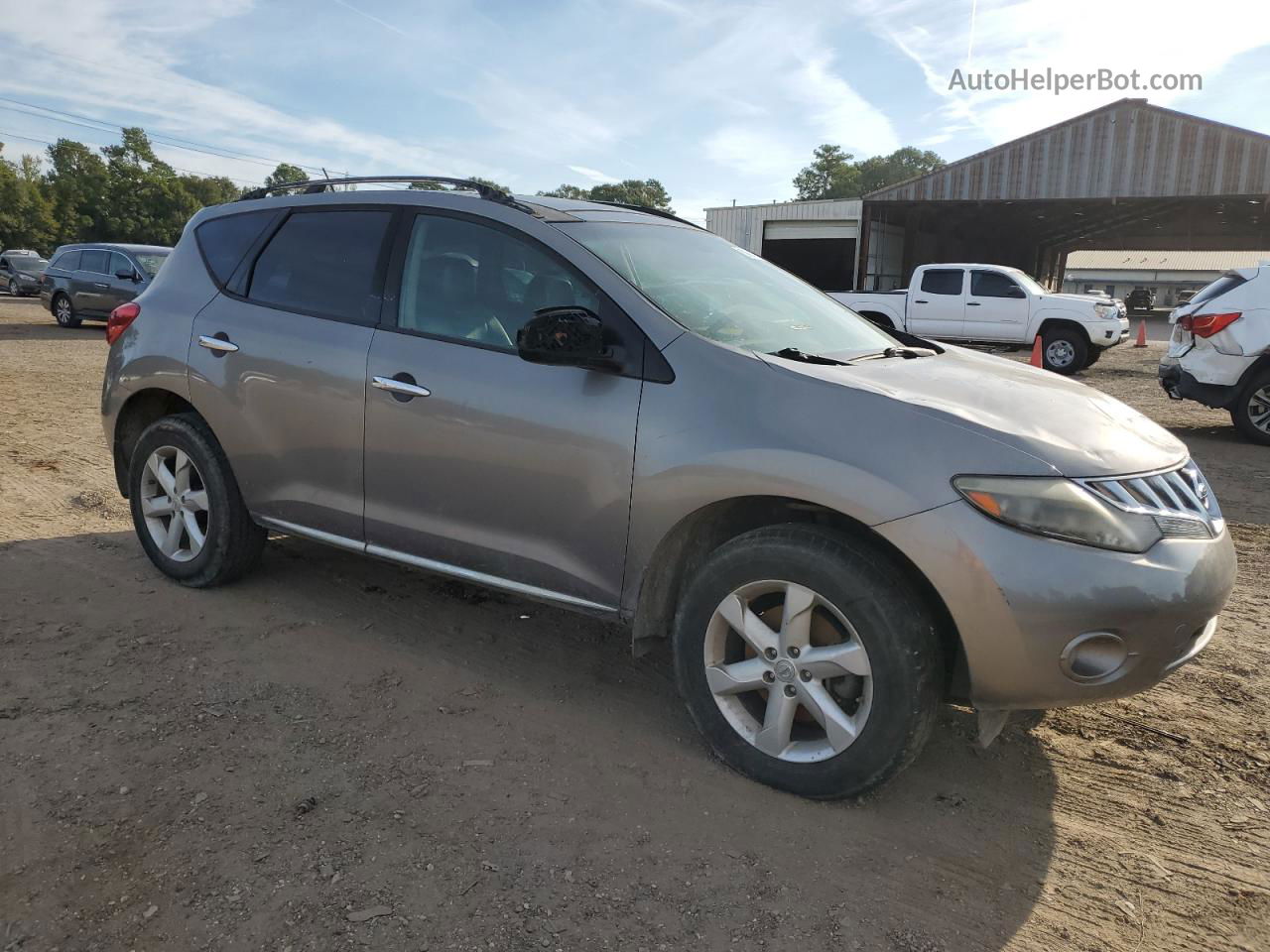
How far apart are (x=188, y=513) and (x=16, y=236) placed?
65.5 metres

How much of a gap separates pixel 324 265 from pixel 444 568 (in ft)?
4.64

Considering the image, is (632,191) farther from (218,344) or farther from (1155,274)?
(218,344)

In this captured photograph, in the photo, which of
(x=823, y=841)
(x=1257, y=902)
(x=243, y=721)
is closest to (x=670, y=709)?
(x=823, y=841)

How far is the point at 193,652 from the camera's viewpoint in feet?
11.9

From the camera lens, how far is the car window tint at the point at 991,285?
54.6 feet

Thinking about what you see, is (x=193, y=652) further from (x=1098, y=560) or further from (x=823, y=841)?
(x=1098, y=560)

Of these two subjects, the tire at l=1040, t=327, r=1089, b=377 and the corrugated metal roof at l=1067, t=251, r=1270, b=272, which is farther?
the corrugated metal roof at l=1067, t=251, r=1270, b=272

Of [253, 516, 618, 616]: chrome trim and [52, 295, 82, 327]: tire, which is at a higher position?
[52, 295, 82, 327]: tire

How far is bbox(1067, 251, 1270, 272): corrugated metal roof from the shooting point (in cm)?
6819

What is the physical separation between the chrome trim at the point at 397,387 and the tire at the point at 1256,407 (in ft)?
28.4

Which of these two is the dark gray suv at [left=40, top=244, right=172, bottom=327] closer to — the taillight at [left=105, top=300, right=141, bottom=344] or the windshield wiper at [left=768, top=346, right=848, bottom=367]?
the taillight at [left=105, top=300, right=141, bottom=344]

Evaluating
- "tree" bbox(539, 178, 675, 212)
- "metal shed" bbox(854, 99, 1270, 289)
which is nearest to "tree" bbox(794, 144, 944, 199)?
"tree" bbox(539, 178, 675, 212)

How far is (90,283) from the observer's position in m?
18.3

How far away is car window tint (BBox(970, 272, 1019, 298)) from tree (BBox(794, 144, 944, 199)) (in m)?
86.2
